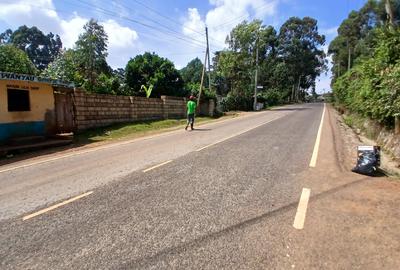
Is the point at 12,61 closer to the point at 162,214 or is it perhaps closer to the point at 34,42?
the point at 162,214

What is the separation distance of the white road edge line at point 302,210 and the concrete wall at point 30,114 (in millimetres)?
11954

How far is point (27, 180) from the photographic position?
741cm

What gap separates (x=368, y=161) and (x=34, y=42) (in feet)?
308

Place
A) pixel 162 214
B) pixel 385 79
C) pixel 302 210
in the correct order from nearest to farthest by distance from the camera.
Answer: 1. pixel 162 214
2. pixel 302 210
3. pixel 385 79

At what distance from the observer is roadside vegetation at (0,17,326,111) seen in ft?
85.3

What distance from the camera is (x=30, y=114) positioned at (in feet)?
45.4

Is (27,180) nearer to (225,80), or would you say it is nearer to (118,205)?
(118,205)

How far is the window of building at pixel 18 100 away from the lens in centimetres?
1295

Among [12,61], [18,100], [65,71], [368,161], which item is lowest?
[368,161]

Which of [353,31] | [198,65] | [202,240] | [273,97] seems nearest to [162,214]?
[202,240]

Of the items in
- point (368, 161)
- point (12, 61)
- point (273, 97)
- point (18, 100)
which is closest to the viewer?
point (368, 161)

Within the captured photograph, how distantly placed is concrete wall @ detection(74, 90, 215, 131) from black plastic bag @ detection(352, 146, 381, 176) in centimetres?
1426

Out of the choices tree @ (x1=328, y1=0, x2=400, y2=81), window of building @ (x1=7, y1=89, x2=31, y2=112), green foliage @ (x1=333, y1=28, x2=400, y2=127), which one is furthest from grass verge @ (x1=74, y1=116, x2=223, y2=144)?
tree @ (x1=328, y1=0, x2=400, y2=81)

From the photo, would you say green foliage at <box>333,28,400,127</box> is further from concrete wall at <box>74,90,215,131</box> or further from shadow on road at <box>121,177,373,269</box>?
concrete wall at <box>74,90,215,131</box>
